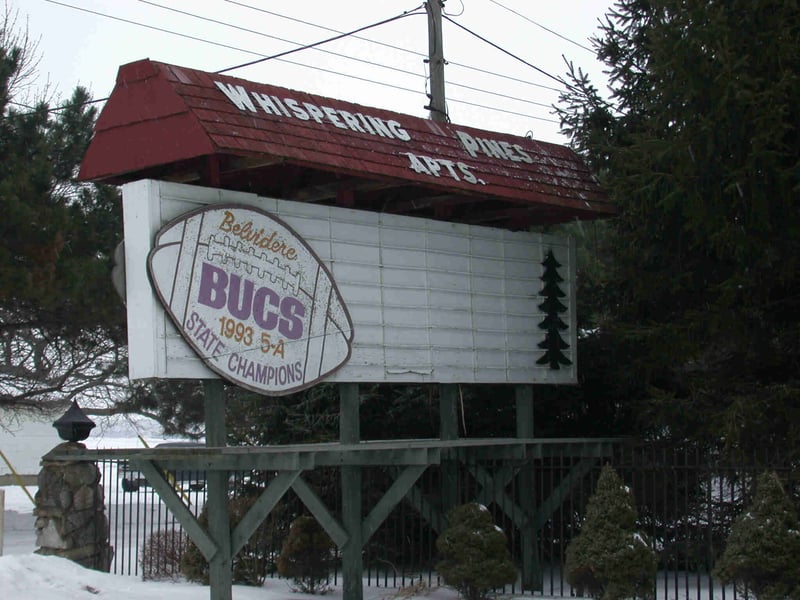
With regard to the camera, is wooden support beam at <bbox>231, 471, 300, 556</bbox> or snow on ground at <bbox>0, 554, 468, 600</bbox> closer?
wooden support beam at <bbox>231, 471, 300, 556</bbox>

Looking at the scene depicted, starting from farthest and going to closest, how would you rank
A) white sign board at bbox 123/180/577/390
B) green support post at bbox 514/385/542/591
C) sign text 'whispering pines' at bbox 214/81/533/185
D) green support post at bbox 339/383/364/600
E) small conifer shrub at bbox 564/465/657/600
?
green support post at bbox 514/385/542/591, green support post at bbox 339/383/364/600, small conifer shrub at bbox 564/465/657/600, sign text 'whispering pines' at bbox 214/81/533/185, white sign board at bbox 123/180/577/390

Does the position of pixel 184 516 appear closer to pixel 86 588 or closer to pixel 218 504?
pixel 218 504

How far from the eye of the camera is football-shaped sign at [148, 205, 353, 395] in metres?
11.6

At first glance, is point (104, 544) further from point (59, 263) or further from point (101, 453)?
point (59, 263)

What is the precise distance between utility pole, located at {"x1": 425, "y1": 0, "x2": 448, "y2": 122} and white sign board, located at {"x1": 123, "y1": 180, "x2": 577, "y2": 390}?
128 inches

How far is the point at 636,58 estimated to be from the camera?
17.6 metres

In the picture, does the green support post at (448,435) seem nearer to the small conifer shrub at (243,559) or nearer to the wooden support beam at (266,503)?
the small conifer shrub at (243,559)

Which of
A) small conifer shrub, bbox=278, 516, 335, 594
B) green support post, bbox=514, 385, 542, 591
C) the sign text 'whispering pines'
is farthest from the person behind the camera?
green support post, bbox=514, 385, 542, 591

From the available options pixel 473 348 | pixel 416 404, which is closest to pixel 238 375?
pixel 473 348

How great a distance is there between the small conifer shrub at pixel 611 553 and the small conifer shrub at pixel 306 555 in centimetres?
369

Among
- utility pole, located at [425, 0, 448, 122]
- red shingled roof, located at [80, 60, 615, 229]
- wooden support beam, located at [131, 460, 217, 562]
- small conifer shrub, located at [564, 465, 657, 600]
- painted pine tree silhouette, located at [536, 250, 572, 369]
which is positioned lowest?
small conifer shrub, located at [564, 465, 657, 600]

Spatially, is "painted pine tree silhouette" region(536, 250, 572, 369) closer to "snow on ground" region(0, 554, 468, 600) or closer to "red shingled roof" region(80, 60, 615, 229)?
"red shingled roof" region(80, 60, 615, 229)

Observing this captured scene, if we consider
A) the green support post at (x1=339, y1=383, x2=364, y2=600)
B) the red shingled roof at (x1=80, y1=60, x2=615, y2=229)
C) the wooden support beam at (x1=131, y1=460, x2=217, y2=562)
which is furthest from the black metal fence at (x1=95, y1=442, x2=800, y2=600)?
the red shingled roof at (x1=80, y1=60, x2=615, y2=229)

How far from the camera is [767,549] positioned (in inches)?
468
